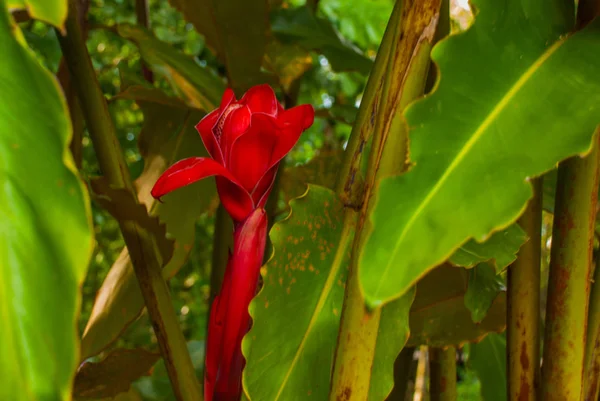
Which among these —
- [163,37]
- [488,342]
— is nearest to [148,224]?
[488,342]

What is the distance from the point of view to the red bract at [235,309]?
41cm

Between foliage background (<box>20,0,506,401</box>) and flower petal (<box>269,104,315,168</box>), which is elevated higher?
flower petal (<box>269,104,315,168</box>)

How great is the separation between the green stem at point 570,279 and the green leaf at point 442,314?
0.20 m

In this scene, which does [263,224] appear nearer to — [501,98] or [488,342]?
[501,98]

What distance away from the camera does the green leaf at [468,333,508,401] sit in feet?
2.74

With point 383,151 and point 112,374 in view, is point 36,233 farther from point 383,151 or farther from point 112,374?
point 112,374

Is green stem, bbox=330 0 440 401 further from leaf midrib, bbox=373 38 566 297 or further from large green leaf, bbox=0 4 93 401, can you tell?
large green leaf, bbox=0 4 93 401

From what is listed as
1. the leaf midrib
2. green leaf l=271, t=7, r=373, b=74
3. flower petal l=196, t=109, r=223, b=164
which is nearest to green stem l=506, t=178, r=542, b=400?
the leaf midrib

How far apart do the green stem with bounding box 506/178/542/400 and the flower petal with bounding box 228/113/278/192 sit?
196mm

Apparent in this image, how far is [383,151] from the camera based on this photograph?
0.37 meters

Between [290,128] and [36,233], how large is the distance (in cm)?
19

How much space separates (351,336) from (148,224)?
24 cm

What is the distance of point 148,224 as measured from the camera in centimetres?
52

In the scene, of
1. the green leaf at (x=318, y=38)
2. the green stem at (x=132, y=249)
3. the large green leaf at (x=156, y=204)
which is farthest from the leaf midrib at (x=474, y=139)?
the green leaf at (x=318, y=38)
